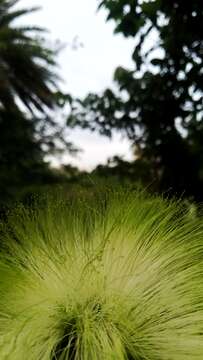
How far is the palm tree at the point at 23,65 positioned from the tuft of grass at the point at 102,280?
34.5 feet

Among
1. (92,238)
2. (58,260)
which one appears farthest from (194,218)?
(58,260)

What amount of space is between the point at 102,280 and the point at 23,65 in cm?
1151

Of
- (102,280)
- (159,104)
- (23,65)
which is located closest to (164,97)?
(159,104)

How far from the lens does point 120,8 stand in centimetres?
341

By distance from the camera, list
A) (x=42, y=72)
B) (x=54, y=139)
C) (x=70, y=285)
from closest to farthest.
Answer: (x=70, y=285) < (x=42, y=72) < (x=54, y=139)

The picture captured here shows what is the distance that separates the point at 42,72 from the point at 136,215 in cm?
1160

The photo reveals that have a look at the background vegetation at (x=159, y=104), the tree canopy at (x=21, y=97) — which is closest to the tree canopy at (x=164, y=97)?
the background vegetation at (x=159, y=104)

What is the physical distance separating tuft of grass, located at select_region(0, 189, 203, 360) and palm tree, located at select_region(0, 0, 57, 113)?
10.5m

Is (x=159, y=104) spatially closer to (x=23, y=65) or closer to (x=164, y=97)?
(x=164, y=97)

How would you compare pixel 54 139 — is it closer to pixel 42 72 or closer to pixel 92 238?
pixel 42 72

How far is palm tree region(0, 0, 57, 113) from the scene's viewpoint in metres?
12.9

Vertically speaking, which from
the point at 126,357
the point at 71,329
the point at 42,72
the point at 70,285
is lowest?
the point at 126,357

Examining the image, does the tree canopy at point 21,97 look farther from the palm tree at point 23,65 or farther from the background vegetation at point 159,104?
the background vegetation at point 159,104

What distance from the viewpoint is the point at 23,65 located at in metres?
13.1
